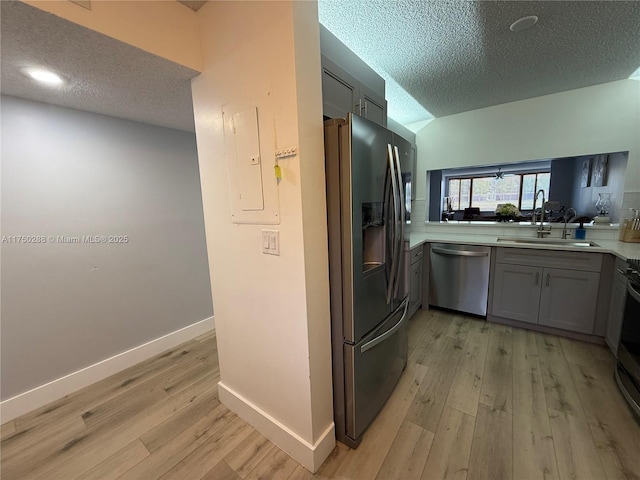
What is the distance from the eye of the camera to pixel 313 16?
116cm

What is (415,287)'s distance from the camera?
9.64 ft

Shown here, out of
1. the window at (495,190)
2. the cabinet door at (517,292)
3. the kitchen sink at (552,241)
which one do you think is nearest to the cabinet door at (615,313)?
the cabinet door at (517,292)

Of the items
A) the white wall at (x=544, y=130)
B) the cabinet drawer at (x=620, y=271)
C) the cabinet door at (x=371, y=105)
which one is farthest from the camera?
the white wall at (x=544, y=130)

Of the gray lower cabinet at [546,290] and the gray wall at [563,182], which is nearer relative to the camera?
the gray lower cabinet at [546,290]

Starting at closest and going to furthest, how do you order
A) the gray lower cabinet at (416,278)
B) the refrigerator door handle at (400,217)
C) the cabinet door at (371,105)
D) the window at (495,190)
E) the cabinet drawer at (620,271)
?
the refrigerator door handle at (400,217), the cabinet door at (371,105), the cabinet drawer at (620,271), the gray lower cabinet at (416,278), the window at (495,190)

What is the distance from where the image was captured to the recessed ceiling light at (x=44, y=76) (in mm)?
1341

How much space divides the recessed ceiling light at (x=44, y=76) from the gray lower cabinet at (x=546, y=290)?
3.69 metres

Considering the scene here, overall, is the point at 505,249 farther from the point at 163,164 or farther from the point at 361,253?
the point at 163,164

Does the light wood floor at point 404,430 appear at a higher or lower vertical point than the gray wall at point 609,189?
lower

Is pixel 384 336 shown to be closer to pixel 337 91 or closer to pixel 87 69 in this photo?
pixel 337 91

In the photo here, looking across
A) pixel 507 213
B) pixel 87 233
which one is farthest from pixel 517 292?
pixel 87 233

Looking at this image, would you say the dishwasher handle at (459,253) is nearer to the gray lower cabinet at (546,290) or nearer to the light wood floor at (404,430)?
the gray lower cabinet at (546,290)

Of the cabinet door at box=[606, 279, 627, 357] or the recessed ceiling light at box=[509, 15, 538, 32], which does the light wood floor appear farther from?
the recessed ceiling light at box=[509, 15, 538, 32]

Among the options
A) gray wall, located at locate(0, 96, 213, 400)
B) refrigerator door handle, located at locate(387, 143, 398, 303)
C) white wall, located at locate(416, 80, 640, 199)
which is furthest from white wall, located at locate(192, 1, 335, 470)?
white wall, located at locate(416, 80, 640, 199)
